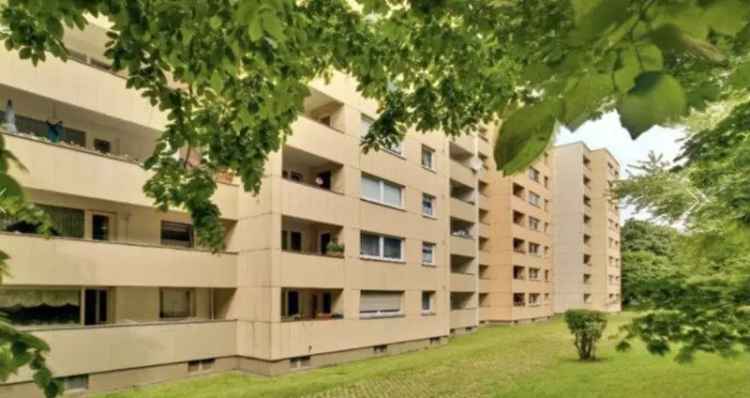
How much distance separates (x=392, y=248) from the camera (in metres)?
22.1

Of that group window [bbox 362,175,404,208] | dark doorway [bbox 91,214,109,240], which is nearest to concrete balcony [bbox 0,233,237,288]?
dark doorway [bbox 91,214,109,240]

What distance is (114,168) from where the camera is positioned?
13.8m

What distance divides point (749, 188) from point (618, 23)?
16.3 ft

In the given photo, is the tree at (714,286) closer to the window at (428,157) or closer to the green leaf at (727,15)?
the green leaf at (727,15)

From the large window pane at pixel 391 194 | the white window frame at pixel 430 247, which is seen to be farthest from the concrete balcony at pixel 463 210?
the large window pane at pixel 391 194

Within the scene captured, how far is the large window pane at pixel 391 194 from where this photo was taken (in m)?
21.8

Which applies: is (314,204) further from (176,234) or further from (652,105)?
(652,105)

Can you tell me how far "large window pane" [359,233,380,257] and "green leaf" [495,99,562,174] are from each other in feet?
63.0

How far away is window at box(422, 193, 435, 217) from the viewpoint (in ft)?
80.2

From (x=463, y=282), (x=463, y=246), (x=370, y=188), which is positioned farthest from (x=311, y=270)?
(x=463, y=246)

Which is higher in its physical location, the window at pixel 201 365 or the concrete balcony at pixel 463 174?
the concrete balcony at pixel 463 174

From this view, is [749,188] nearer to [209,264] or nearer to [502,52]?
[502,52]

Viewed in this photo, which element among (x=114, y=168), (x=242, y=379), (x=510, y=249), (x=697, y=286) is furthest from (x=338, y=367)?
(x=510, y=249)

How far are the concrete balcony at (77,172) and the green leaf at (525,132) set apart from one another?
40.0 feet
